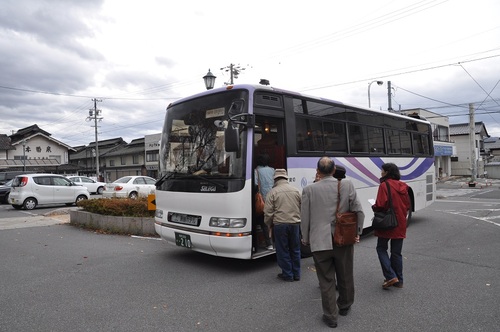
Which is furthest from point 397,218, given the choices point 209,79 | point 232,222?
point 209,79

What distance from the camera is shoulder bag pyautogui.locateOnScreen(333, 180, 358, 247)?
155 inches

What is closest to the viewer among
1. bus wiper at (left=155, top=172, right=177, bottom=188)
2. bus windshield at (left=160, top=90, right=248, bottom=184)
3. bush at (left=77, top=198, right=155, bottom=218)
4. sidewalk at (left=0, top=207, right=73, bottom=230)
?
bus windshield at (left=160, top=90, right=248, bottom=184)

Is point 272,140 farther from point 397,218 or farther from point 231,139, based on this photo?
point 397,218

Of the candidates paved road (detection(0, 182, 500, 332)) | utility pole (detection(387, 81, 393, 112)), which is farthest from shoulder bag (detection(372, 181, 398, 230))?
utility pole (detection(387, 81, 393, 112))

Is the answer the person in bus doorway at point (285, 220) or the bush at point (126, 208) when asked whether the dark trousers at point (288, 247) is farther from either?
the bush at point (126, 208)

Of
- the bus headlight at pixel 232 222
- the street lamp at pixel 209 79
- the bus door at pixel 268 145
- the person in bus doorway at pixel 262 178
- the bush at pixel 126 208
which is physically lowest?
the bush at pixel 126 208

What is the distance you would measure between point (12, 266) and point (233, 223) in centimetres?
457

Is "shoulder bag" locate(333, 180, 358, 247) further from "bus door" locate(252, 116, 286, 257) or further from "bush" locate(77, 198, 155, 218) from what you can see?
"bush" locate(77, 198, 155, 218)

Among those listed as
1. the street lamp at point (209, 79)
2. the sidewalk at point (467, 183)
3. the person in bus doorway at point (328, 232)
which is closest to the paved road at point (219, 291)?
the person in bus doorway at point (328, 232)

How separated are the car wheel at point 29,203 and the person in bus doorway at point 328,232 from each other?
55.4ft

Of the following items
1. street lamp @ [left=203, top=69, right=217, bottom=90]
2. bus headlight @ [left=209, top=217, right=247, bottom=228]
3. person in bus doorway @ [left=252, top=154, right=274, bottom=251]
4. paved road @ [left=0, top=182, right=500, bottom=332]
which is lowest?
paved road @ [left=0, top=182, right=500, bottom=332]

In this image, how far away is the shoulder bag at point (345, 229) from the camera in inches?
155

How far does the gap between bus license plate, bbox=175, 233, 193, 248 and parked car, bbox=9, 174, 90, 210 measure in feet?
45.1

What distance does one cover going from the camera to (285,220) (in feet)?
17.4
